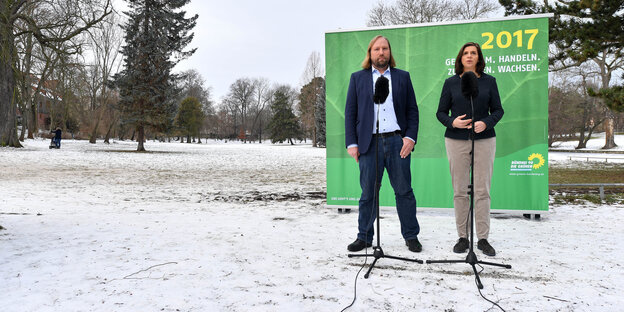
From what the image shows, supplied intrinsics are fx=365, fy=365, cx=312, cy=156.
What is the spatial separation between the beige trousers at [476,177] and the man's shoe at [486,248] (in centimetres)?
7

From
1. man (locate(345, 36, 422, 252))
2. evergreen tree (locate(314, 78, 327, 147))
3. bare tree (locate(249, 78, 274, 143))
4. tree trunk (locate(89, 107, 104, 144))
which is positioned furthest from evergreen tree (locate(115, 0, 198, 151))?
bare tree (locate(249, 78, 274, 143))

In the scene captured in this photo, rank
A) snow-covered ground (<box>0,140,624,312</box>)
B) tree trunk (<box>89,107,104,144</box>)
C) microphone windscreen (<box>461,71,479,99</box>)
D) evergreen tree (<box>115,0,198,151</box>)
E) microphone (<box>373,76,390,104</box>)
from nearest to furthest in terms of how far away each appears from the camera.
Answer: snow-covered ground (<box>0,140,624,312</box>), microphone windscreen (<box>461,71,479,99</box>), microphone (<box>373,76,390,104</box>), evergreen tree (<box>115,0,198,151</box>), tree trunk (<box>89,107,104,144</box>)

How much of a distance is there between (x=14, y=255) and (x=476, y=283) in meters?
4.29

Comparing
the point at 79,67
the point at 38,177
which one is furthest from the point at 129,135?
the point at 79,67

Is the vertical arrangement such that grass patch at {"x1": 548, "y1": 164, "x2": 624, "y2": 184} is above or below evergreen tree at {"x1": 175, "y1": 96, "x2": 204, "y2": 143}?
below

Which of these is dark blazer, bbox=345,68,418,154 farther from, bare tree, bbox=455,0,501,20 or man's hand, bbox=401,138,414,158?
bare tree, bbox=455,0,501,20

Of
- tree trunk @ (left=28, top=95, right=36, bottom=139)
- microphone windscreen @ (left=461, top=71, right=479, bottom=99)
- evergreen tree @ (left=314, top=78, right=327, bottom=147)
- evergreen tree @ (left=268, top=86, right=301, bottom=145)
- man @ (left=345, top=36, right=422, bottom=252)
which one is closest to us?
microphone windscreen @ (left=461, top=71, right=479, bottom=99)

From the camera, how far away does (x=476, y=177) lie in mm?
3732

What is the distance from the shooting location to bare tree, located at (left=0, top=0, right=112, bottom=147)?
471 centimetres

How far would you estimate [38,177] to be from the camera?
1055cm

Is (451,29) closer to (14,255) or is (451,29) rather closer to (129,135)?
(14,255)

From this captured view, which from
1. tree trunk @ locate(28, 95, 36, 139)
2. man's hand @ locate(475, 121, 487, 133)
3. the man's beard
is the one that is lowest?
man's hand @ locate(475, 121, 487, 133)

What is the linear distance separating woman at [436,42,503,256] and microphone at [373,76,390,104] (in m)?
0.74

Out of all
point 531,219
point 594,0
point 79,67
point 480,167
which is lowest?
point 531,219
